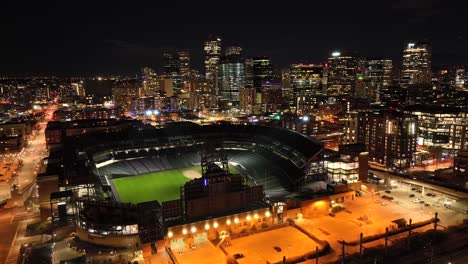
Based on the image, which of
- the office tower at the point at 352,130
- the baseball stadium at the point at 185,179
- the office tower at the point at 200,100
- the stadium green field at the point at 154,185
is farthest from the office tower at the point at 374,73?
the stadium green field at the point at 154,185

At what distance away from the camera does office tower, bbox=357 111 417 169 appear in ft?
220

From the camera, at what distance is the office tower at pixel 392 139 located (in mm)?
67062

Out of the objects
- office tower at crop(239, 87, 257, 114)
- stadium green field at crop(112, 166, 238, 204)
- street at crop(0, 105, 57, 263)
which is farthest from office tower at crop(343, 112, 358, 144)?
office tower at crop(239, 87, 257, 114)

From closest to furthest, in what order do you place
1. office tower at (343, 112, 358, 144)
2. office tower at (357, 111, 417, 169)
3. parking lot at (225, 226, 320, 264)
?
parking lot at (225, 226, 320, 264), office tower at (357, 111, 417, 169), office tower at (343, 112, 358, 144)

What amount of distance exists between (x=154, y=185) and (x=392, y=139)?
4671 cm

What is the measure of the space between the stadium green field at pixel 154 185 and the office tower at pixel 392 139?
33.5 metres

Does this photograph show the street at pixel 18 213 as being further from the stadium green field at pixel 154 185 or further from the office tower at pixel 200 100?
the office tower at pixel 200 100

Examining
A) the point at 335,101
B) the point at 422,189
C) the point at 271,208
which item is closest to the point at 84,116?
the point at 335,101

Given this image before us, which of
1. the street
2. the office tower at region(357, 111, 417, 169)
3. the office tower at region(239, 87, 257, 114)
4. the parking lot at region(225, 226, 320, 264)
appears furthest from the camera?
the office tower at region(239, 87, 257, 114)

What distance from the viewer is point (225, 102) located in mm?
177375

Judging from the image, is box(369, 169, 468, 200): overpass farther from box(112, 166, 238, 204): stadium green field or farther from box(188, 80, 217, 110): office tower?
box(188, 80, 217, 110): office tower

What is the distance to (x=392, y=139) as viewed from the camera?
68.2 meters

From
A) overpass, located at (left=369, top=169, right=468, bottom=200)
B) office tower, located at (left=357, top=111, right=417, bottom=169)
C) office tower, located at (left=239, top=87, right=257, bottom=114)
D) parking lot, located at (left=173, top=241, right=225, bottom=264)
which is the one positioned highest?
office tower, located at (left=239, top=87, right=257, bottom=114)

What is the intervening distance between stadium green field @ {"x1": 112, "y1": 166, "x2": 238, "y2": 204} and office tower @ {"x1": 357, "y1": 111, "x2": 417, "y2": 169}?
33.5 m
